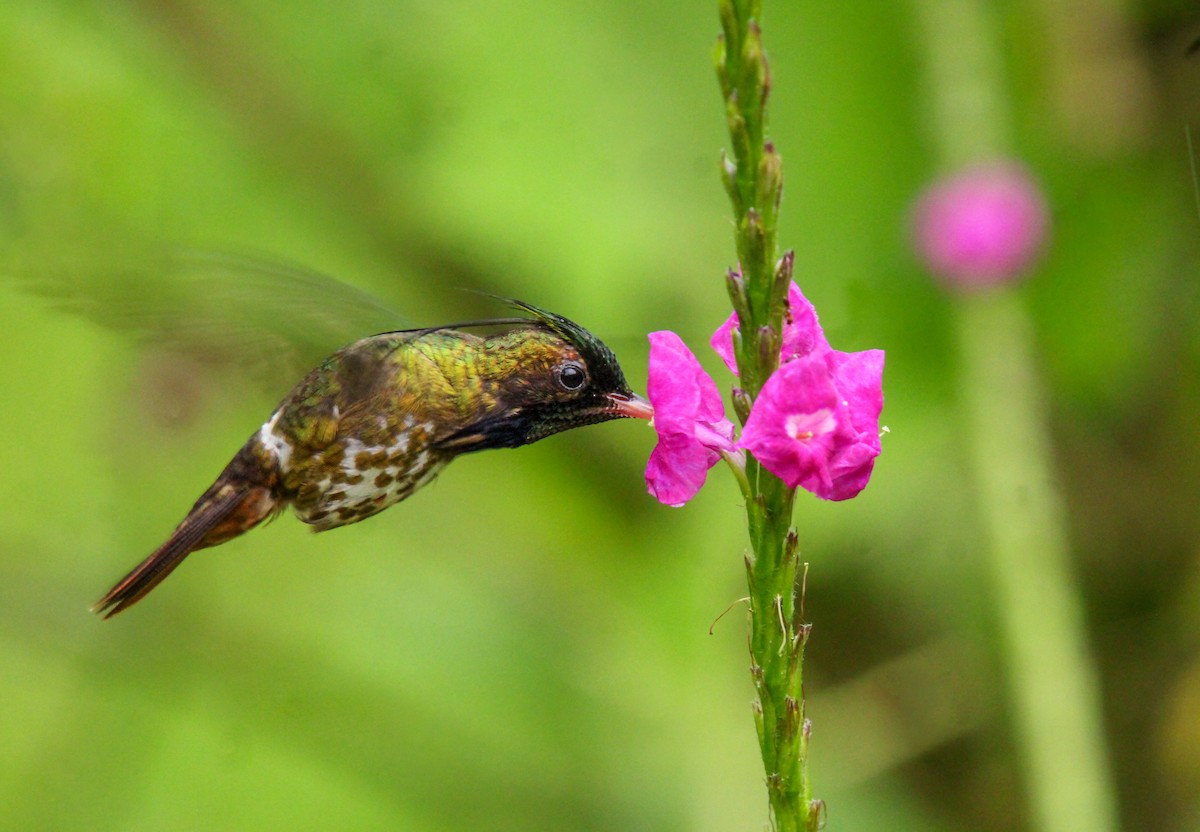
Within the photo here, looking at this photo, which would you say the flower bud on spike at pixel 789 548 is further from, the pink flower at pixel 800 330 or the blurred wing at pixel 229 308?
the blurred wing at pixel 229 308

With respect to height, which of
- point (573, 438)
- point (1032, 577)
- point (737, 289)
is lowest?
point (1032, 577)

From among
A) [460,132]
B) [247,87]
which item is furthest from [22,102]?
Answer: [460,132]

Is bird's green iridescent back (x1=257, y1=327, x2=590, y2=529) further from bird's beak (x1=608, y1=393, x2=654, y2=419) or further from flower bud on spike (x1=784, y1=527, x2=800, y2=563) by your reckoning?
flower bud on spike (x1=784, y1=527, x2=800, y2=563)

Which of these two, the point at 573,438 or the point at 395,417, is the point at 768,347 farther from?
the point at 573,438

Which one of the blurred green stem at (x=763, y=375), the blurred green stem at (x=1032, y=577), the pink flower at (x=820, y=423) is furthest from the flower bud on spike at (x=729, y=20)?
the blurred green stem at (x=1032, y=577)

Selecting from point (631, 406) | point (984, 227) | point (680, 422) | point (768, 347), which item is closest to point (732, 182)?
point (768, 347)

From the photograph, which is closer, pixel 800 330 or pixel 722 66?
pixel 722 66
